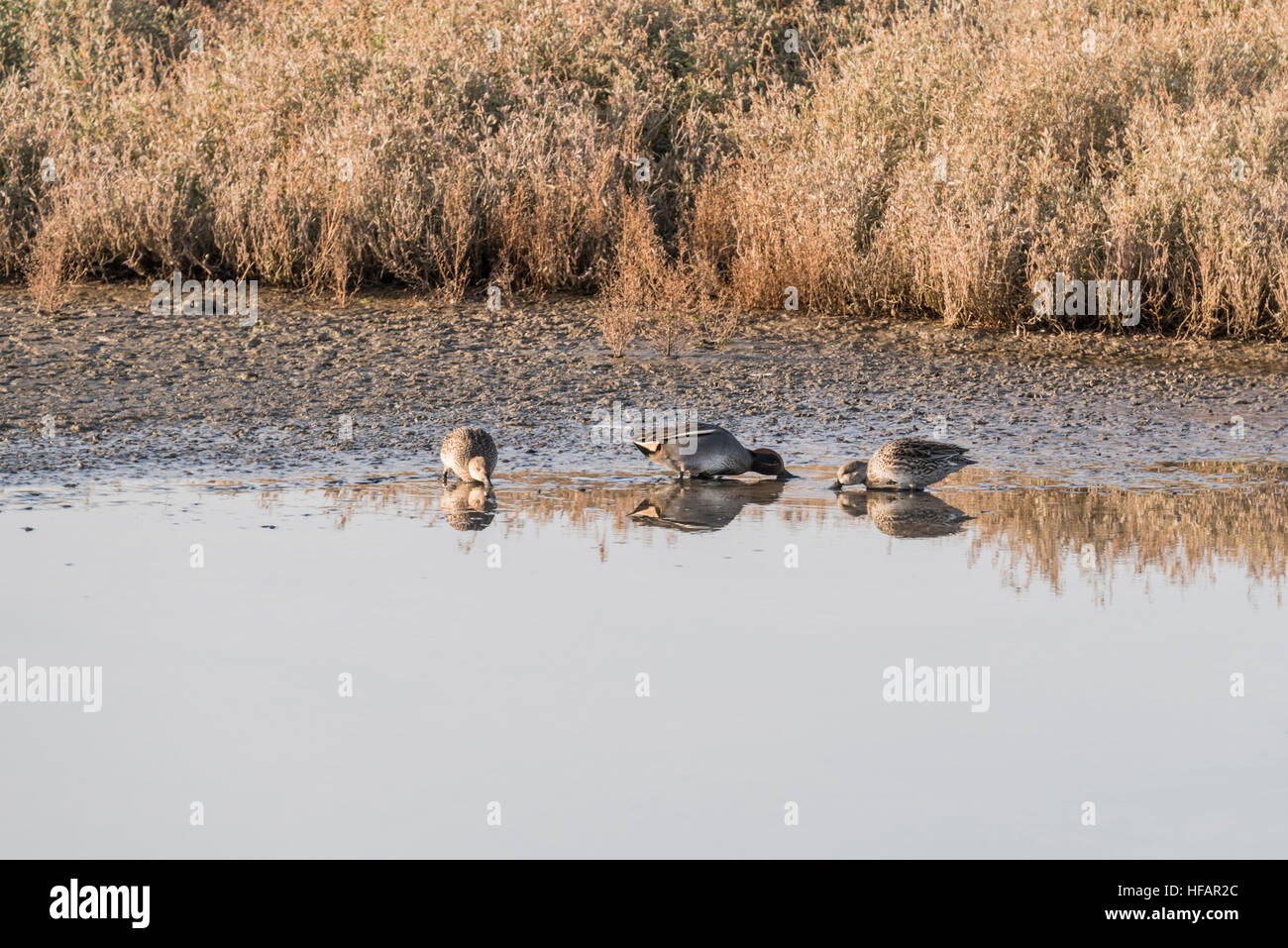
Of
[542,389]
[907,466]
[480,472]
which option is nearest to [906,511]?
[907,466]

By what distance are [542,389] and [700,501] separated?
255cm

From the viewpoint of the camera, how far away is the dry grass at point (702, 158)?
11.8m

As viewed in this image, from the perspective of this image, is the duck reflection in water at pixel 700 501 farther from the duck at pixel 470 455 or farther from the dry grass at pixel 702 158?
the dry grass at pixel 702 158

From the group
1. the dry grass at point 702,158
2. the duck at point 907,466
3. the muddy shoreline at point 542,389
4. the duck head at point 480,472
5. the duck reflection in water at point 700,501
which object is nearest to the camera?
the duck reflection in water at point 700,501

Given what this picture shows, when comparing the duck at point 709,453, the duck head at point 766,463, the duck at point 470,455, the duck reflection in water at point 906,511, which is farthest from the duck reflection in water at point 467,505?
the duck reflection in water at point 906,511

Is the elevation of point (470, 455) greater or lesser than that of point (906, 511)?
greater

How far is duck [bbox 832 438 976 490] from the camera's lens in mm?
8070

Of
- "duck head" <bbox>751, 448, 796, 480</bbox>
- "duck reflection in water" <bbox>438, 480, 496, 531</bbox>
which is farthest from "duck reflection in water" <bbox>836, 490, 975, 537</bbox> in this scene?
"duck reflection in water" <bbox>438, 480, 496, 531</bbox>

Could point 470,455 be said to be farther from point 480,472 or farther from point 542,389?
point 542,389

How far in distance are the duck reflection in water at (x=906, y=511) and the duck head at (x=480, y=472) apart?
63.8 inches

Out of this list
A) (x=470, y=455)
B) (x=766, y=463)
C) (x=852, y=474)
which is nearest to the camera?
(x=470, y=455)

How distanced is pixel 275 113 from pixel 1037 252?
6.40 metres

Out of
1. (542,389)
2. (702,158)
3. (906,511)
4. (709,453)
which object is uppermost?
(702,158)

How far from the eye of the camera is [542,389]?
10.3 meters
